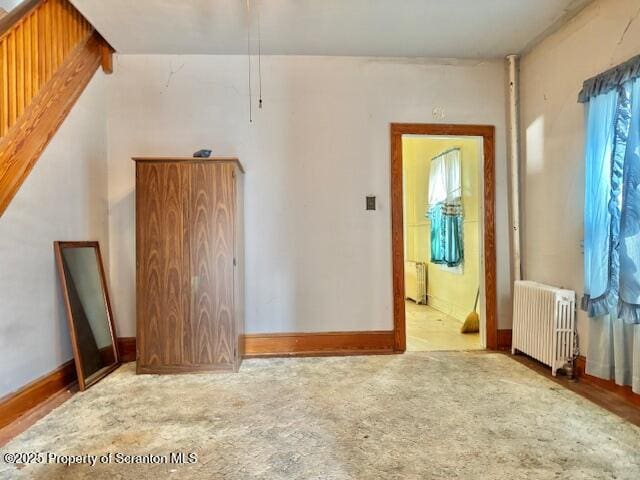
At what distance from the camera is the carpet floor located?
1646 millimetres

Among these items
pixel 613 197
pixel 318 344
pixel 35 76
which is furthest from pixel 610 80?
pixel 35 76

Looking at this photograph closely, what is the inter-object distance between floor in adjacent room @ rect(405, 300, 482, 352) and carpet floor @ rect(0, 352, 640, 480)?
0.70 m

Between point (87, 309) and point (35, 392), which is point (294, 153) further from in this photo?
point (35, 392)

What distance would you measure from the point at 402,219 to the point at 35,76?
2.95m

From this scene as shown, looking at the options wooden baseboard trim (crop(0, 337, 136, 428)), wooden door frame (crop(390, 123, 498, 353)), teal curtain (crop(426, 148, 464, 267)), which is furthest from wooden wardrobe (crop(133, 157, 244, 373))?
teal curtain (crop(426, 148, 464, 267))

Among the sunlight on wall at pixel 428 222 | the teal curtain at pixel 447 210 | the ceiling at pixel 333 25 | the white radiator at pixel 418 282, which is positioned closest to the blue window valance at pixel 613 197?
the ceiling at pixel 333 25

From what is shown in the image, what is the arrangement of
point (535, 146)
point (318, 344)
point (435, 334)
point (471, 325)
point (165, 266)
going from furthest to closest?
1. point (471, 325)
2. point (435, 334)
3. point (318, 344)
4. point (535, 146)
5. point (165, 266)

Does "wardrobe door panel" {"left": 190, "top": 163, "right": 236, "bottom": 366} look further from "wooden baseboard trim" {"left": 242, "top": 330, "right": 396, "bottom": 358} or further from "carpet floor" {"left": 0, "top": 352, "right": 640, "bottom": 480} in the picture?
"wooden baseboard trim" {"left": 242, "top": 330, "right": 396, "bottom": 358}

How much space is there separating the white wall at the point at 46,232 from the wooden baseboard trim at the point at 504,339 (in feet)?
11.8

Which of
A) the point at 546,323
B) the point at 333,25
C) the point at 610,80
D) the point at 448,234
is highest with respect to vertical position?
the point at 333,25

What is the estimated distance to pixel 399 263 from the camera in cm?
337

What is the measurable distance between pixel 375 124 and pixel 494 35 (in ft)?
3.81

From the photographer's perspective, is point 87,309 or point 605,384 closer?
point 605,384

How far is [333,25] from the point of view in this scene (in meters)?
2.83
